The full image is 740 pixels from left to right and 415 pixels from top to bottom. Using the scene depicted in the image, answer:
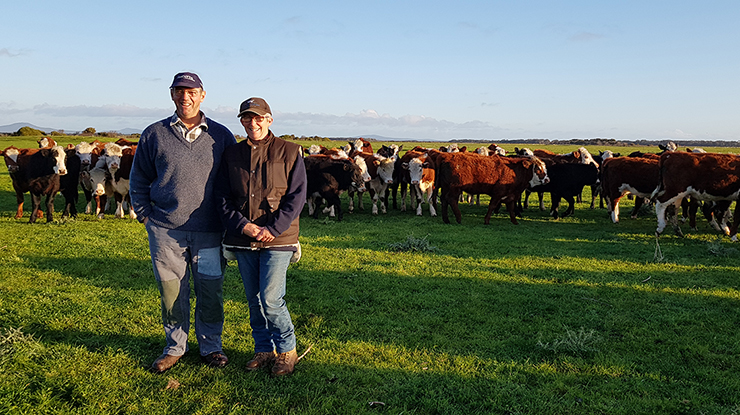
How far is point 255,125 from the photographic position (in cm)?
409

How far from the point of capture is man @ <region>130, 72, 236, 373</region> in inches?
163

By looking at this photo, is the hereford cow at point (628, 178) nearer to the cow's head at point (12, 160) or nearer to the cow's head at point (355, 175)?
the cow's head at point (355, 175)

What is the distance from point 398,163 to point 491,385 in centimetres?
1319

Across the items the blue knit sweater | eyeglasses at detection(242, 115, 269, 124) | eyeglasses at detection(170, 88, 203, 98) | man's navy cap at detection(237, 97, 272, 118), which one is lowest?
the blue knit sweater

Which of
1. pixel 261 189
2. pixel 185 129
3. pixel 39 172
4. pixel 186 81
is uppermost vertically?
pixel 186 81

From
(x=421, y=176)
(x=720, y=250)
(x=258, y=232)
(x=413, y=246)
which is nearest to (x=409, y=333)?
(x=258, y=232)

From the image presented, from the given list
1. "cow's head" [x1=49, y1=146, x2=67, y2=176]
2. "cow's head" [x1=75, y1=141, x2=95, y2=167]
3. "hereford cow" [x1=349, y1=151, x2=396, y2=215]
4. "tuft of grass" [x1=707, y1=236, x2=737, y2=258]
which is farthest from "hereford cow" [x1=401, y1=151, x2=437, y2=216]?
"cow's head" [x1=49, y1=146, x2=67, y2=176]

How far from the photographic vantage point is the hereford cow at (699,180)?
1139 centimetres

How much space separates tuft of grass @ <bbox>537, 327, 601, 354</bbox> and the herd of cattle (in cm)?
751

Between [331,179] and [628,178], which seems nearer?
[628,178]

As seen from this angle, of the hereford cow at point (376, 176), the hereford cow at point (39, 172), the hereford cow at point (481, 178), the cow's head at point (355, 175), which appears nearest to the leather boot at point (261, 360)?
the hereford cow at point (481, 178)

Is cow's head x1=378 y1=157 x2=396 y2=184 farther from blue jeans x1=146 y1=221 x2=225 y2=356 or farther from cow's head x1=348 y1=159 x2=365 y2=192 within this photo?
blue jeans x1=146 y1=221 x2=225 y2=356

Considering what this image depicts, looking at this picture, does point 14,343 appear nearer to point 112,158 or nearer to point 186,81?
point 186,81

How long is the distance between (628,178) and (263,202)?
544 inches
